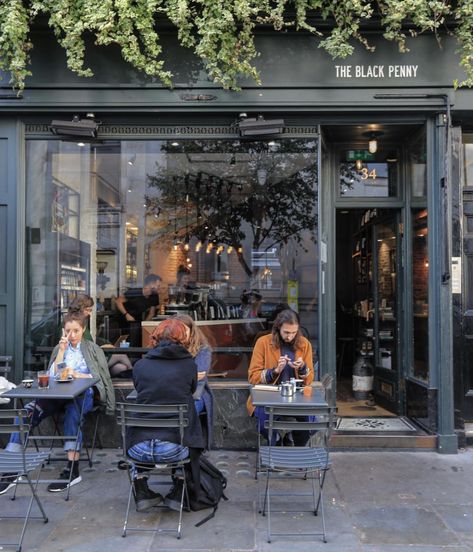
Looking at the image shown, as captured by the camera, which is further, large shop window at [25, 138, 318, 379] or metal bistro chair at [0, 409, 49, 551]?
large shop window at [25, 138, 318, 379]

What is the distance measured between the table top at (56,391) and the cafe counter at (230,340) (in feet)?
5.59

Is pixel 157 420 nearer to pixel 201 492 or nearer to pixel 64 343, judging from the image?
pixel 201 492

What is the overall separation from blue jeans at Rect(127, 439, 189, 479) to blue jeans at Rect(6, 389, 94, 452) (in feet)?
3.59

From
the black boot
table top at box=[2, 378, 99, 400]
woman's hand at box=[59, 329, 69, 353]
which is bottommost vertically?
the black boot

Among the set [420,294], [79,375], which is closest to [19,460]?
[79,375]

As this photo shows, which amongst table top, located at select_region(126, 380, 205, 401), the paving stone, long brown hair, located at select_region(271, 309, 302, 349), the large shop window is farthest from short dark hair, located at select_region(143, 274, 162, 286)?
the paving stone

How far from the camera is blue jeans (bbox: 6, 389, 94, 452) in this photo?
4.62m

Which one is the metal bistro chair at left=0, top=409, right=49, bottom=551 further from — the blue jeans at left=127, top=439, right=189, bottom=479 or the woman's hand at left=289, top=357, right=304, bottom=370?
the woman's hand at left=289, top=357, right=304, bottom=370

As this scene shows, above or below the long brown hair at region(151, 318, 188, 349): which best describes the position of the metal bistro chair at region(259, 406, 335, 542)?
below

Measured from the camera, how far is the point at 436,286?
5.52 meters

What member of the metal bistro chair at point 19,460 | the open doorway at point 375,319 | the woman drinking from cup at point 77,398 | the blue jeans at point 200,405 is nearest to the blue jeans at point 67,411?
the woman drinking from cup at point 77,398

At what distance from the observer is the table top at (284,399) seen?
3869mm

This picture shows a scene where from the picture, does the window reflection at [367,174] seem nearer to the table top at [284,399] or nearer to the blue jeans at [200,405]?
the table top at [284,399]

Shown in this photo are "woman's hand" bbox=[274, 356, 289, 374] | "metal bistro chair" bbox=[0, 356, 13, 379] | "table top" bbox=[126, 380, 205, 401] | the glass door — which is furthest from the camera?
the glass door
